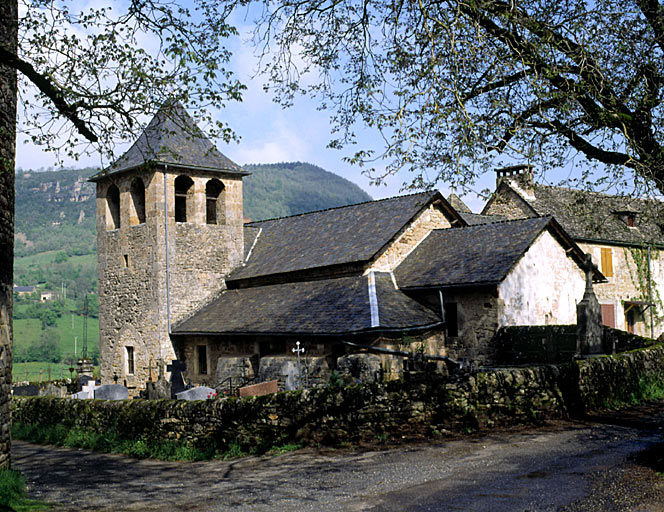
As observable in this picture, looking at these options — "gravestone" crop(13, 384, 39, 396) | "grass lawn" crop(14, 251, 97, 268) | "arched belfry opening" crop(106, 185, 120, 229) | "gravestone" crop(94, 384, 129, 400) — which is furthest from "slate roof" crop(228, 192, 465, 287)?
"grass lawn" crop(14, 251, 97, 268)

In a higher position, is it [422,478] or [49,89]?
[49,89]

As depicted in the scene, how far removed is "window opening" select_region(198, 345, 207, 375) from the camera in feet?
89.1

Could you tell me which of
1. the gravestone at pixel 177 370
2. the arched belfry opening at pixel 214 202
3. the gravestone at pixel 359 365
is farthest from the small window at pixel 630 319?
the gravestone at pixel 177 370

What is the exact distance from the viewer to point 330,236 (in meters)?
27.4

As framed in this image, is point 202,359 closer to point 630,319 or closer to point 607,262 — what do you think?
point 607,262

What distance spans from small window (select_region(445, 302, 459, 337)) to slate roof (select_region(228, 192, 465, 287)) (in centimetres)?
303

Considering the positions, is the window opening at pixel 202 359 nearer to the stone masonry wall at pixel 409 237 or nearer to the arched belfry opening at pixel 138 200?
the arched belfry opening at pixel 138 200

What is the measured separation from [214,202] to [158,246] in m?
3.91

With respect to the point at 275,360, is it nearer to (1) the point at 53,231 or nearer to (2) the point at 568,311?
(2) the point at 568,311

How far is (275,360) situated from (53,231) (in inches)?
6343

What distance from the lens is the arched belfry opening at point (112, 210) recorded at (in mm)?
30656

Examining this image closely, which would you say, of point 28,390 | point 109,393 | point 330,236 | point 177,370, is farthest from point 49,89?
point 28,390

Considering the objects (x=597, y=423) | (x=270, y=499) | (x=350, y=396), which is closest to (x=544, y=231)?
(x=597, y=423)

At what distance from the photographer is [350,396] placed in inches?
482
